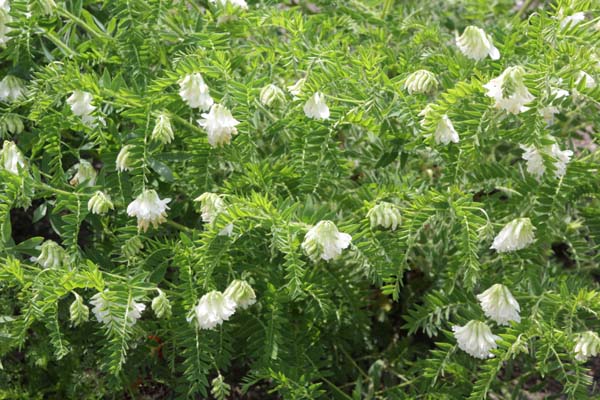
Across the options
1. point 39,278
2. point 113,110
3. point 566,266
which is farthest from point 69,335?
point 566,266

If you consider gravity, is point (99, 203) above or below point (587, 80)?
below

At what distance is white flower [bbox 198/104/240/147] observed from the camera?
2137 millimetres

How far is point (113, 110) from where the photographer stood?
2.54 metres

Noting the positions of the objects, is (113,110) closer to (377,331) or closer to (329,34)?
(329,34)

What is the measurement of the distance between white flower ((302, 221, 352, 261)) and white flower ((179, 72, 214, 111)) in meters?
0.45

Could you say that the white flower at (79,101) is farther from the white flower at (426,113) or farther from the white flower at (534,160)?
the white flower at (534,160)

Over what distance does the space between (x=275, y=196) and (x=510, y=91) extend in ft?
2.36

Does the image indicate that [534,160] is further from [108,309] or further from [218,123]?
[108,309]

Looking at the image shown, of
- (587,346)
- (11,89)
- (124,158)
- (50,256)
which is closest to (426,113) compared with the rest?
(587,346)

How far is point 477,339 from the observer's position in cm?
211

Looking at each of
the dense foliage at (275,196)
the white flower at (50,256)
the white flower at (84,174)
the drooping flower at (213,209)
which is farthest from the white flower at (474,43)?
the white flower at (50,256)

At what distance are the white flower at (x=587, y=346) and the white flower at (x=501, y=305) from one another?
0.53 ft

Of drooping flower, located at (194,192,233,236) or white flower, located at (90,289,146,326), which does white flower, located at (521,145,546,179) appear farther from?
white flower, located at (90,289,146,326)

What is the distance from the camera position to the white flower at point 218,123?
7.01 ft
